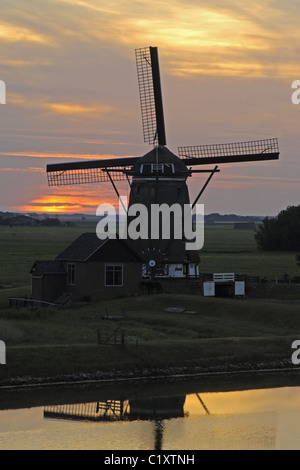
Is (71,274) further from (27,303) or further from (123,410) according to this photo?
(123,410)

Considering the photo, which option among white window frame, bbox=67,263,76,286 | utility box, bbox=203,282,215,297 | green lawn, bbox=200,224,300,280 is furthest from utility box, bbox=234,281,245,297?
green lawn, bbox=200,224,300,280

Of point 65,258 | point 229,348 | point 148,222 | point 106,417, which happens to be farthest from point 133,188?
point 106,417

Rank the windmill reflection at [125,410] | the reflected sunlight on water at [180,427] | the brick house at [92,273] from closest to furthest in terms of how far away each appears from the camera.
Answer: the reflected sunlight on water at [180,427]
the windmill reflection at [125,410]
the brick house at [92,273]

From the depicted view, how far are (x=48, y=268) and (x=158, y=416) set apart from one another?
29.7 metres

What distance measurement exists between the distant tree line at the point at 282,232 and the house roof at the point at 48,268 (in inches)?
3188

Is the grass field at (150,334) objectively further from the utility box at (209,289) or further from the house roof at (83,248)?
the house roof at (83,248)

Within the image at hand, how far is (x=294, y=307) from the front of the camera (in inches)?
2436

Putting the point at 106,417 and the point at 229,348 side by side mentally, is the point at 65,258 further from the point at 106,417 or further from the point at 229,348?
the point at 106,417

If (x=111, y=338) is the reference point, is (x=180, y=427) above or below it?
below

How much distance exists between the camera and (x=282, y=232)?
5935 inches

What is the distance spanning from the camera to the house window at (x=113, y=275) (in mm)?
68750

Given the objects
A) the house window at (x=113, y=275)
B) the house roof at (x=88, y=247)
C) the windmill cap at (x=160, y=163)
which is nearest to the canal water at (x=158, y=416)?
the house window at (x=113, y=275)

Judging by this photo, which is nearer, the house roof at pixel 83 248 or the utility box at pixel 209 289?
the house roof at pixel 83 248

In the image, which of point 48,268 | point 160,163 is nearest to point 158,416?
point 48,268
